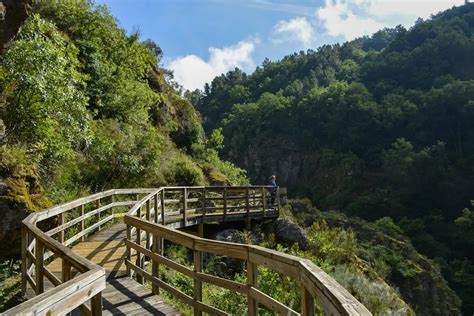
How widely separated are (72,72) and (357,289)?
29.8 feet

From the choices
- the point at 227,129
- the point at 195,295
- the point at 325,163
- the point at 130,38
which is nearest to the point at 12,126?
the point at 195,295

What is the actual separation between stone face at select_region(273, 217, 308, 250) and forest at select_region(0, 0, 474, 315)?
0.33m

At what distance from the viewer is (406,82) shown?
262ft

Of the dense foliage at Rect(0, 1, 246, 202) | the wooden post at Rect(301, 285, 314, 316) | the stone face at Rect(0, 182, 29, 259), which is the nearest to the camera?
the wooden post at Rect(301, 285, 314, 316)

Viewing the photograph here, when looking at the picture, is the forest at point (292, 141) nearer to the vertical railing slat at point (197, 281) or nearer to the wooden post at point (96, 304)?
the vertical railing slat at point (197, 281)

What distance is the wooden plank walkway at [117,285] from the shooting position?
532 centimetres

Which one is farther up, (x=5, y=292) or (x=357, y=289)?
(x=5, y=292)

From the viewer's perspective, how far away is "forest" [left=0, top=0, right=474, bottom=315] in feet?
31.8

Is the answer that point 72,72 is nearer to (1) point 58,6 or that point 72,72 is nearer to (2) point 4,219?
(2) point 4,219

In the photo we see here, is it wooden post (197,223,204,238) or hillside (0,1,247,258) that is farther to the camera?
wooden post (197,223,204,238)

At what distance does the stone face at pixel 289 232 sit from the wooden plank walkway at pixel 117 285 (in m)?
6.44

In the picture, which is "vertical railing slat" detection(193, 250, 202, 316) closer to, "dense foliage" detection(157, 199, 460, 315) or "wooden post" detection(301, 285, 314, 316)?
"dense foliage" detection(157, 199, 460, 315)

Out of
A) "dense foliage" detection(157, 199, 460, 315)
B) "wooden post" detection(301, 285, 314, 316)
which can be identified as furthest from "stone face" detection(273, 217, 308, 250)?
"wooden post" detection(301, 285, 314, 316)

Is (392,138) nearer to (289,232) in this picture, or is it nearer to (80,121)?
→ (289,232)
